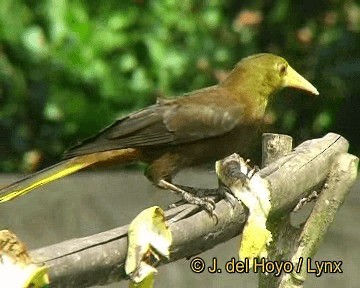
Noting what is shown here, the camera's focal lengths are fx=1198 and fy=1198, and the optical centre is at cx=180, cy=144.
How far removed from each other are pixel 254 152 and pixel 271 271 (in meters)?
1.67

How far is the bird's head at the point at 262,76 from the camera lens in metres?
3.82

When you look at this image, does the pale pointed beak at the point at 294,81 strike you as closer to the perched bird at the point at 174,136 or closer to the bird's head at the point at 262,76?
the bird's head at the point at 262,76

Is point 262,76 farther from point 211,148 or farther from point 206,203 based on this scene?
point 206,203

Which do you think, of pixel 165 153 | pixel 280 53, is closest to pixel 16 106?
pixel 280 53

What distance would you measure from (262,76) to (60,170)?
843 mm

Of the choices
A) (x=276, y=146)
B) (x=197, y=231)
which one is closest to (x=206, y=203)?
(x=197, y=231)

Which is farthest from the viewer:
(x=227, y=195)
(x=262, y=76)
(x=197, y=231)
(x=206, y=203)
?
(x=262, y=76)

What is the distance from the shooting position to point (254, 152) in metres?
4.76

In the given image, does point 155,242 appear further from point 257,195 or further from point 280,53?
point 280,53

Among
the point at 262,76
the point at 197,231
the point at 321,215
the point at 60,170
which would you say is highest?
the point at 262,76

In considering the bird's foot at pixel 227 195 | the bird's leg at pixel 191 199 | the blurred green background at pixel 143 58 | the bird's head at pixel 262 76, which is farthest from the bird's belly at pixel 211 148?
the blurred green background at pixel 143 58

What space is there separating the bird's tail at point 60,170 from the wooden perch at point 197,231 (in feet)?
1.38

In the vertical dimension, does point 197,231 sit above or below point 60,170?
below

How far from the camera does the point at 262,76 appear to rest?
3840mm
